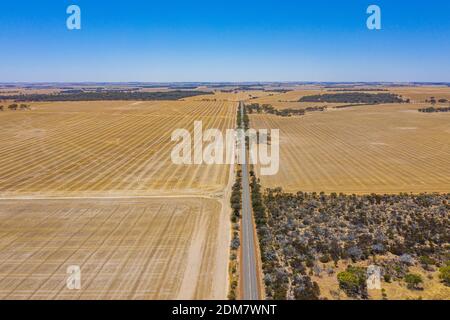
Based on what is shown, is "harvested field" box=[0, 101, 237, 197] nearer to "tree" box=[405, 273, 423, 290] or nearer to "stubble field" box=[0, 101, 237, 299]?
"stubble field" box=[0, 101, 237, 299]

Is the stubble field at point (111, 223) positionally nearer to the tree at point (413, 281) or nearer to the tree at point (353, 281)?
the tree at point (353, 281)

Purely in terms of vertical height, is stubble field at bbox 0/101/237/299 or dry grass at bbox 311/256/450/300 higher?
stubble field at bbox 0/101/237/299

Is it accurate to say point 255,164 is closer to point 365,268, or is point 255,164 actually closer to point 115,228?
point 115,228

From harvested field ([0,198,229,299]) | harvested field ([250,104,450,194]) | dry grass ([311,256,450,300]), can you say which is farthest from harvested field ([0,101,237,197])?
dry grass ([311,256,450,300])

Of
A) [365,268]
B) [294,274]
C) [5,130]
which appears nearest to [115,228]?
[294,274]

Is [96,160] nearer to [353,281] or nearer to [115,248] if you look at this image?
[115,248]

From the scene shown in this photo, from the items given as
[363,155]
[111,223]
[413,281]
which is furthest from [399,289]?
[363,155]

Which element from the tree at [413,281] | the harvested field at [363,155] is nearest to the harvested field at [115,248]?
the tree at [413,281]
